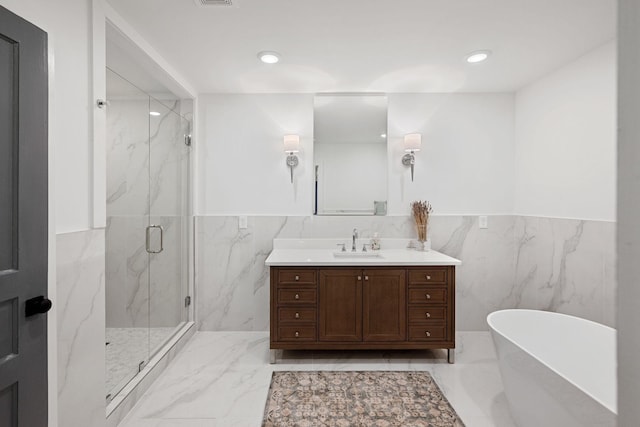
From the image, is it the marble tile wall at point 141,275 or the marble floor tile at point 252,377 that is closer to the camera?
the marble floor tile at point 252,377

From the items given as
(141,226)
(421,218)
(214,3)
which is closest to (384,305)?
(421,218)

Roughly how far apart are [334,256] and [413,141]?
133cm

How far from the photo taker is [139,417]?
75.6 inches

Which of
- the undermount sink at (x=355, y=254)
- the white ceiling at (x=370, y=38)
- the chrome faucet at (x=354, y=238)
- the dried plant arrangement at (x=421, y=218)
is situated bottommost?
the undermount sink at (x=355, y=254)

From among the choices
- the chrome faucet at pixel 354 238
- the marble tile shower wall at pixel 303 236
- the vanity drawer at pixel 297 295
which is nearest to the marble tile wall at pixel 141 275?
the marble tile shower wall at pixel 303 236

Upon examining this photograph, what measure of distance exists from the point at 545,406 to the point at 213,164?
3.01m

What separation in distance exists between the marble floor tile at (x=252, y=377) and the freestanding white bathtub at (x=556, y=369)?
347 millimetres

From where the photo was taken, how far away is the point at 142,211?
2461 mm

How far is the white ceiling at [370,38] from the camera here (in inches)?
71.7

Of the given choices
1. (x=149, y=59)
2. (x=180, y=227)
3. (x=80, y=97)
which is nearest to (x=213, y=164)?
(x=180, y=227)

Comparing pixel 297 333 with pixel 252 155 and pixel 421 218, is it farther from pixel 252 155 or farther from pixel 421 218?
pixel 252 155

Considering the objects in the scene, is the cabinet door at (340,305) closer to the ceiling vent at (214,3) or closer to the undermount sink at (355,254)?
the undermount sink at (355,254)

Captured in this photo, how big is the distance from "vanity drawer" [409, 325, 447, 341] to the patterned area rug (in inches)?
10.4

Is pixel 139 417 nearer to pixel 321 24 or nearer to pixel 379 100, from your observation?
pixel 321 24
